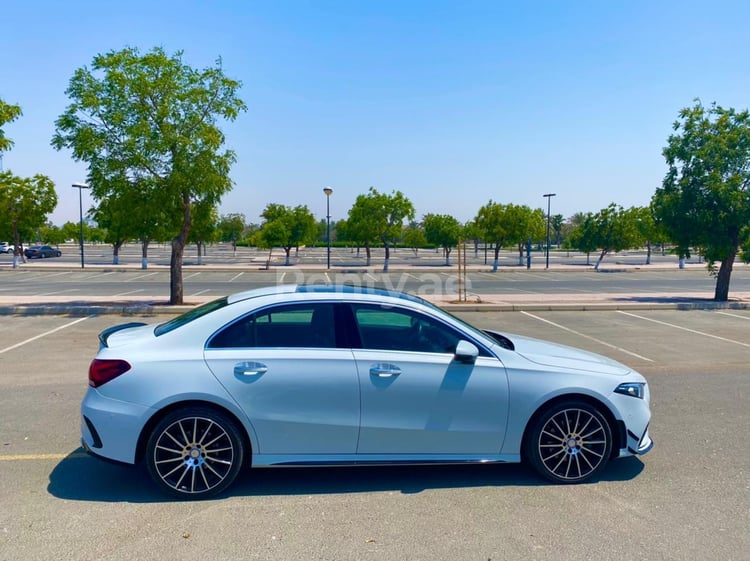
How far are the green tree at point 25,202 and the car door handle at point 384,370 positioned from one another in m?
42.1

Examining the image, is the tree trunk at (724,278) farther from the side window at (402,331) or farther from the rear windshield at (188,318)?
the rear windshield at (188,318)

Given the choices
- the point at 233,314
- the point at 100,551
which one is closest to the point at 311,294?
the point at 233,314

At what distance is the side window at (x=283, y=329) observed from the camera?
3873 millimetres

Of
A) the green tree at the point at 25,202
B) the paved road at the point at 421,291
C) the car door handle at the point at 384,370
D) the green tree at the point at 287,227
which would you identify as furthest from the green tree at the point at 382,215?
the car door handle at the point at 384,370

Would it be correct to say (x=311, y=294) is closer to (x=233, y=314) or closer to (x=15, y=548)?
(x=233, y=314)

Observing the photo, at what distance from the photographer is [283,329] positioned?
3.95 m

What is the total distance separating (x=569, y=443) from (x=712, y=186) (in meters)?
15.1

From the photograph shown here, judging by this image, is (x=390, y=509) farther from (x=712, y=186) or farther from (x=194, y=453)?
(x=712, y=186)

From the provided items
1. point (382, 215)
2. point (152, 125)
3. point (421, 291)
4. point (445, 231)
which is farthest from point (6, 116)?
point (445, 231)

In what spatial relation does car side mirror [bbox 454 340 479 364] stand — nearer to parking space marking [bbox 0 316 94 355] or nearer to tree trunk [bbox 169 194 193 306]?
parking space marking [bbox 0 316 94 355]

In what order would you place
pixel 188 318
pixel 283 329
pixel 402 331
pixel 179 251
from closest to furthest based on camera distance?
pixel 283 329, pixel 402 331, pixel 188 318, pixel 179 251

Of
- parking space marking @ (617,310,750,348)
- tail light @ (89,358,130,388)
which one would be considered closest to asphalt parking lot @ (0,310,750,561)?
tail light @ (89,358,130,388)

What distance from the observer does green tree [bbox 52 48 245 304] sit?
44.4 feet

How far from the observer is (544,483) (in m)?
4.00
